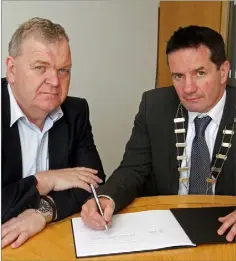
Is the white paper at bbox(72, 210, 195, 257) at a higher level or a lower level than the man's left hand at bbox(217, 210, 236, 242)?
lower

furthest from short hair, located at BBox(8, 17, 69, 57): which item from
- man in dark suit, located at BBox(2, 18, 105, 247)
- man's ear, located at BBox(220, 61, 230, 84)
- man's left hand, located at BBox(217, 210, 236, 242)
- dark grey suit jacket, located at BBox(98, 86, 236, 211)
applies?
man's left hand, located at BBox(217, 210, 236, 242)

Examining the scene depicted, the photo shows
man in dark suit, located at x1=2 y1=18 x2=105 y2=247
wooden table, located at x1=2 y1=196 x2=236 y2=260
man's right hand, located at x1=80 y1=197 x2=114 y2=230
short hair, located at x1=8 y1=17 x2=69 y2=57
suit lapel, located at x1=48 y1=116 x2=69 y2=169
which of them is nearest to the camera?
wooden table, located at x1=2 y1=196 x2=236 y2=260

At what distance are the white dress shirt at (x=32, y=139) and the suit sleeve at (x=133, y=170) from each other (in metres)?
0.27

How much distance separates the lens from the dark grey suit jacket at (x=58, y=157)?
Answer: 3.51 feet

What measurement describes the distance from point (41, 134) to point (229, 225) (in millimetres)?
725

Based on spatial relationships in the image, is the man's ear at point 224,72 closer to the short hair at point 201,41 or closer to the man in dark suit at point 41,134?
the short hair at point 201,41

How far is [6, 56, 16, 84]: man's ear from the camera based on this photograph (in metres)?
1.25

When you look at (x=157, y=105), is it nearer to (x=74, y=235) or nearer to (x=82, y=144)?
(x=82, y=144)

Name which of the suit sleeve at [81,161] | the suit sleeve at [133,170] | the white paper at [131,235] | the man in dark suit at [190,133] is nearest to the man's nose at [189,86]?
the man in dark suit at [190,133]

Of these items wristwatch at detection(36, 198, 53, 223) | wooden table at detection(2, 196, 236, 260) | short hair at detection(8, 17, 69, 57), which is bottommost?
wooden table at detection(2, 196, 236, 260)

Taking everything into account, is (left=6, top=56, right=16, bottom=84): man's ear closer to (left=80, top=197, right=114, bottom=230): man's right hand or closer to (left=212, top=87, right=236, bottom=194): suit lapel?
(left=80, top=197, right=114, bottom=230): man's right hand

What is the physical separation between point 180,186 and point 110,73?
0.67 m

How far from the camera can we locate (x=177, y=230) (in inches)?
38.2

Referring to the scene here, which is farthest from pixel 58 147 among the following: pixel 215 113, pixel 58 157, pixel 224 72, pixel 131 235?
pixel 224 72
